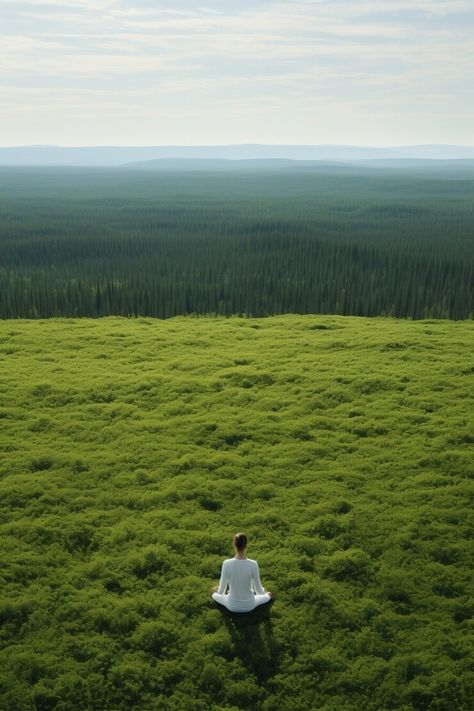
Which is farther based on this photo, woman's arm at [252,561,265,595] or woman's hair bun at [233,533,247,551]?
woman's arm at [252,561,265,595]

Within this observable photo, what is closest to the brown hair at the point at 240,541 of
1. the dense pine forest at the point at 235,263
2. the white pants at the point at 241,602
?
the white pants at the point at 241,602

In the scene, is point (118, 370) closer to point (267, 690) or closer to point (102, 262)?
point (267, 690)

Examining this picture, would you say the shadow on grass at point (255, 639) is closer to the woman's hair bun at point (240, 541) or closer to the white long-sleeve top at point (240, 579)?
the white long-sleeve top at point (240, 579)

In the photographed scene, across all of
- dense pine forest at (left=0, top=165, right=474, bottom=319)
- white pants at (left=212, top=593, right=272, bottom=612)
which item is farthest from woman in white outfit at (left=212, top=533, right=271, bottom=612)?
dense pine forest at (left=0, top=165, right=474, bottom=319)

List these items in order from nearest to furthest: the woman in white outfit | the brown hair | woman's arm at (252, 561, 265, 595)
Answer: the brown hair < the woman in white outfit < woman's arm at (252, 561, 265, 595)

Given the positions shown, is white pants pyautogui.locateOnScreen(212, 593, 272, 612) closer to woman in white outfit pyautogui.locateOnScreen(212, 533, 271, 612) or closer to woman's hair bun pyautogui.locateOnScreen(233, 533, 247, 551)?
woman in white outfit pyautogui.locateOnScreen(212, 533, 271, 612)

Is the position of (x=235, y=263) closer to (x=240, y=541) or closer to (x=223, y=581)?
(x=223, y=581)
